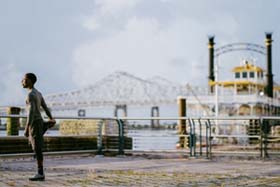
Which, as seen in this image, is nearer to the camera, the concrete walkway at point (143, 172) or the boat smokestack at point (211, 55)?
the concrete walkway at point (143, 172)

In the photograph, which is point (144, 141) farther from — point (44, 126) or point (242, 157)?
point (44, 126)

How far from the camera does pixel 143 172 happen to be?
31.6 ft

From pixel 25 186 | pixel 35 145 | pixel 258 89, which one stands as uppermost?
pixel 258 89

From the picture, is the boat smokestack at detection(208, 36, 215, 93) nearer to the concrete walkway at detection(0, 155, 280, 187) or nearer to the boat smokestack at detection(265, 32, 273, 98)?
the boat smokestack at detection(265, 32, 273, 98)

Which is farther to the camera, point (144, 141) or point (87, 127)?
point (87, 127)

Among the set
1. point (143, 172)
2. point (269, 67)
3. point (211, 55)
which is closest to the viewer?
point (143, 172)

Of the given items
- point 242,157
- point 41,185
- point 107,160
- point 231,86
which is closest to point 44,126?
point 41,185

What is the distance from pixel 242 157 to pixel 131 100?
99064 mm

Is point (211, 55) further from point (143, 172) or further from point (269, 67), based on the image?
point (143, 172)

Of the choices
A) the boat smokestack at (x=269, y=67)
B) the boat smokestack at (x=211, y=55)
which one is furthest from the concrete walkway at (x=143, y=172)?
the boat smokestack at (x=211, y=55)

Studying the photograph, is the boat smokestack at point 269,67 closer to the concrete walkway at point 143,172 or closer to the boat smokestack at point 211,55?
the boat smokestack at point 211,55

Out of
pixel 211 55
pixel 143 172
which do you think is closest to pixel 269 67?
pixel 211 55

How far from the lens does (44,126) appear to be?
8.22m

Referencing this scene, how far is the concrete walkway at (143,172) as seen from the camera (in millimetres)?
8047
